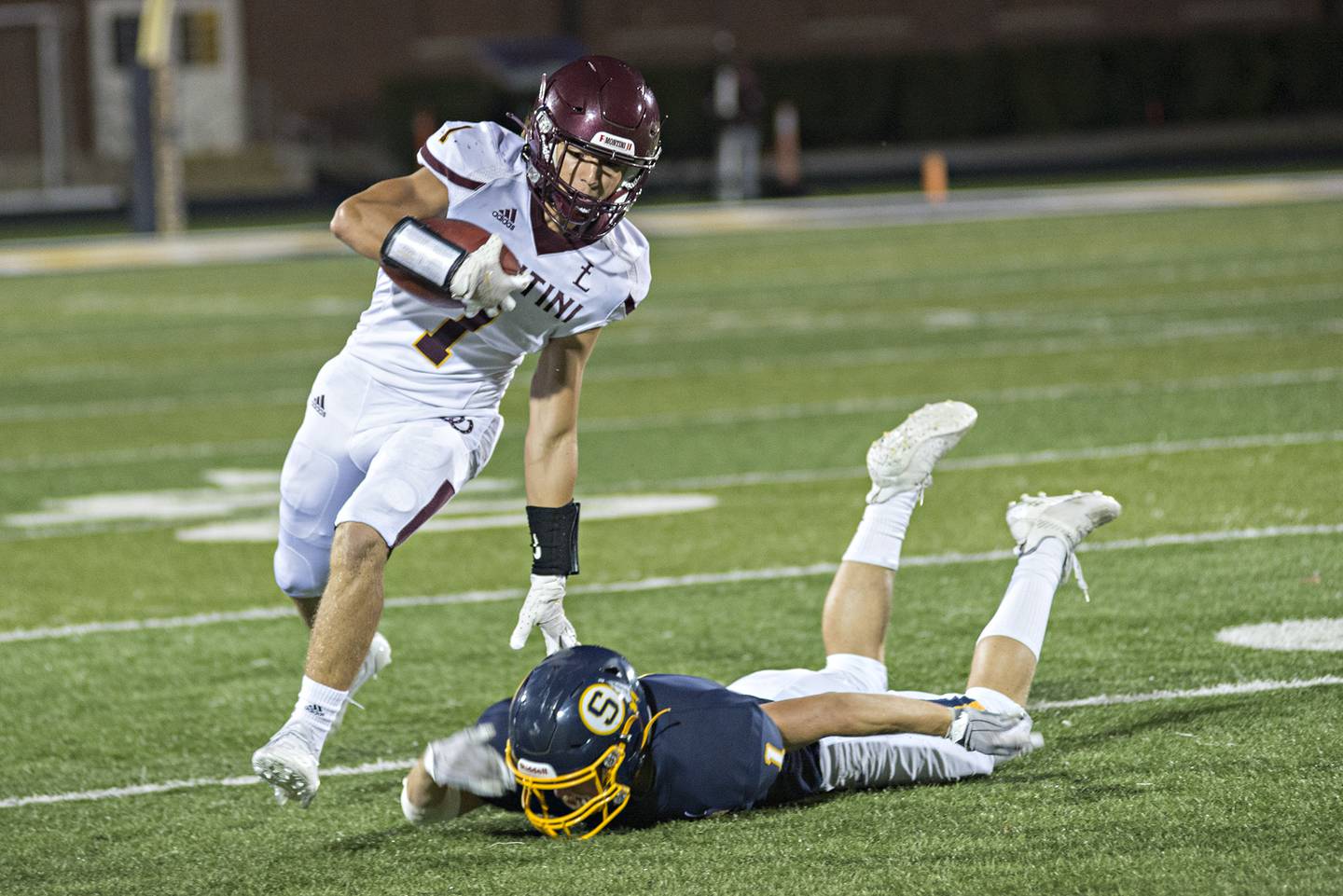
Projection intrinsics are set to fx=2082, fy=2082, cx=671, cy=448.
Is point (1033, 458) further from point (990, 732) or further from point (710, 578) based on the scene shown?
point (990, 732)

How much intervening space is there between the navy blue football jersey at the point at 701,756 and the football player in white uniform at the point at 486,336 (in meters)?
0.62

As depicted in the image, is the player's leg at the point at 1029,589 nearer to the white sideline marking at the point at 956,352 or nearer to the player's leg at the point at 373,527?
the player's leg at the point at 373,527

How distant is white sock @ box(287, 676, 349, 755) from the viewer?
14.0ft

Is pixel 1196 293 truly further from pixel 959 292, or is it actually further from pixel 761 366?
pixel 761 366

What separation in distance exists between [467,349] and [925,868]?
175cm

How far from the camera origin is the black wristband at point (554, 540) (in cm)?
478

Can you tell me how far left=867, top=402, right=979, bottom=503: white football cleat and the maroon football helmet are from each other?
963mm

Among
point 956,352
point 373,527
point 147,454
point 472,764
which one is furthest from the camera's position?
point 956,352

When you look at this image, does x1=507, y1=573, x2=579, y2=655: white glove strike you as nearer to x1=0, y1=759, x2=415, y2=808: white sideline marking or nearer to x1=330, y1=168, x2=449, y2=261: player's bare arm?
x1=0, y1=759, x2=415, y2=808: white sideline marking

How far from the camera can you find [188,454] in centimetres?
992

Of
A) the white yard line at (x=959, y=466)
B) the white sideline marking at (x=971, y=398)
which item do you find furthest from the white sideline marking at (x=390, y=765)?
the white sideline marking at (x=971, y=398)

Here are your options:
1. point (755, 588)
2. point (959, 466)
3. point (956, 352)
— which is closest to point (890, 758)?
point (755, 588)

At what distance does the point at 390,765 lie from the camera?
4.87 meters

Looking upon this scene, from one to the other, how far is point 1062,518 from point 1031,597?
26 cm
